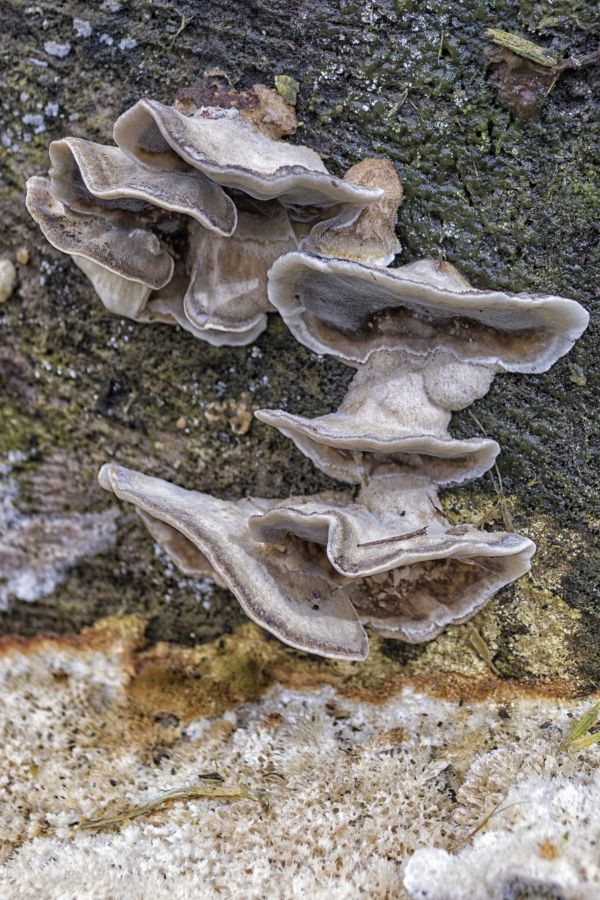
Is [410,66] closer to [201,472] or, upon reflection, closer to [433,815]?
[201,472]

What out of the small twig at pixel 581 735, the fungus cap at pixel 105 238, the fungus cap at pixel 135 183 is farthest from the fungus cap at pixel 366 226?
the small twig at pixel 581 735

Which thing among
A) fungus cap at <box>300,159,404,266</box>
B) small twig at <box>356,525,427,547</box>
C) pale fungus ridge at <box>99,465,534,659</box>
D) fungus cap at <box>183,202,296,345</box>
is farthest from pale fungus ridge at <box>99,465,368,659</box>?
fungus cap at <box>300,159,404,266</box>

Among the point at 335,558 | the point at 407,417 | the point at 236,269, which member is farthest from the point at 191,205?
the point at 335,558

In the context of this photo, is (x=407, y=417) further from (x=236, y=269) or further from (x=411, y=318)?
(x=236, y=269)

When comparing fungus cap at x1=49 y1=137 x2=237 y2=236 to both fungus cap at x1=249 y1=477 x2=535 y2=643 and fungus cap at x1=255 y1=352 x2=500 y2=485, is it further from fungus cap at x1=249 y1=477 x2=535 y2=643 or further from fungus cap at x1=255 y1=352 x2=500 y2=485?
fungus cap at x1=249 y1=477 x2=535 y2=643

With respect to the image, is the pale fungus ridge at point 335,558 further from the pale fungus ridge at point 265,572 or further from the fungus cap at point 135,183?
the fungus cap at point 135,183

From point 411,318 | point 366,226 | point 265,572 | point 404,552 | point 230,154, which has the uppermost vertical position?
point 230,154

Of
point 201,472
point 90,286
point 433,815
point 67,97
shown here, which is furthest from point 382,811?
point 67,97
